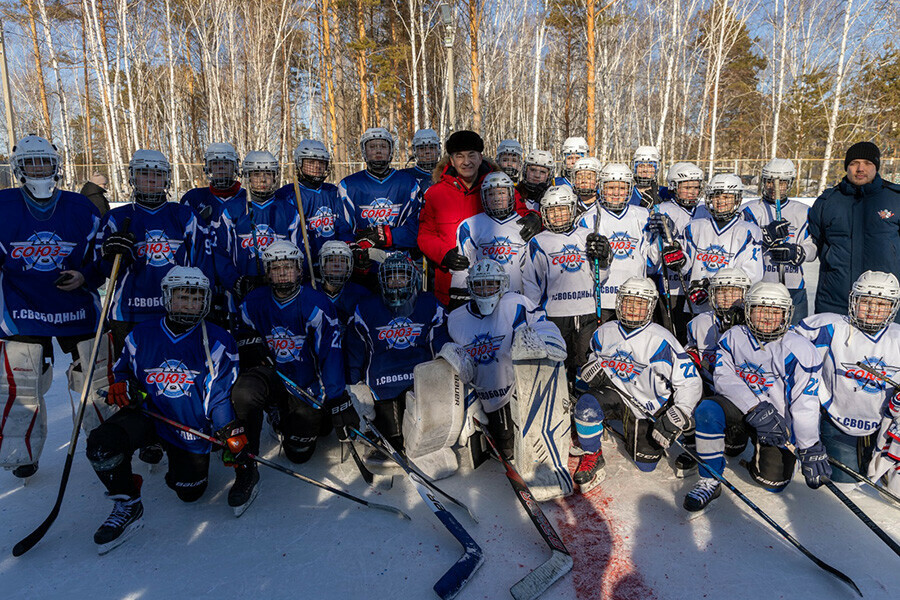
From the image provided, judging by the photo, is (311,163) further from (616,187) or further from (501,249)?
(616,187)

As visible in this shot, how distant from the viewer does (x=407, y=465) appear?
304cm

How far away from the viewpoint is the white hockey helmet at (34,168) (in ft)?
10.7

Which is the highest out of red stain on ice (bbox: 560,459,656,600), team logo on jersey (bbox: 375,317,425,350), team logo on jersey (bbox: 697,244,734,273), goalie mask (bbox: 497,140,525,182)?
goalie mask (bbox: 497,140,525,182)

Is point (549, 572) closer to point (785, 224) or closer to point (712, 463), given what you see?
point (712, 463)

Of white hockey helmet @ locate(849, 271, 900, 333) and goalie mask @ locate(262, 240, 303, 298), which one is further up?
goalie mask @ locate(262, 240, 303, 298)

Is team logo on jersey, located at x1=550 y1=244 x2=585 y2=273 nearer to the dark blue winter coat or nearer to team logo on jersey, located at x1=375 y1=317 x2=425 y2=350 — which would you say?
team logo on jersey, located at x1=375 y1=317 x2=425 y2=350

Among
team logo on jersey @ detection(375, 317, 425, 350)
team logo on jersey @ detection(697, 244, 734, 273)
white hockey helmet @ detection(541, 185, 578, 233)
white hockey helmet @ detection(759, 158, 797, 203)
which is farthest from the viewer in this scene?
white hockey helmet @ detection(759, 158, 797, 203)

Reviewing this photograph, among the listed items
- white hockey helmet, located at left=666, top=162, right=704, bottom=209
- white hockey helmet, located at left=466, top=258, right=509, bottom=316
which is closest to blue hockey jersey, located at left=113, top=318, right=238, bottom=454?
white hockey helmet, located at left=466, top=258, right=509, bottom=316

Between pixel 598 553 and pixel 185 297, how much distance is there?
2.44 metres

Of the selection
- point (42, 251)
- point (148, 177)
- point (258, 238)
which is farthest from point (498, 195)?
point (42, 251)

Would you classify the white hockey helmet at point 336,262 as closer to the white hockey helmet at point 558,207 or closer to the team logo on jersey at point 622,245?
the white hockey helmet at point 558,207

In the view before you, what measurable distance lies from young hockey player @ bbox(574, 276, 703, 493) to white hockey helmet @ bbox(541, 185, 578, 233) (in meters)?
0.71

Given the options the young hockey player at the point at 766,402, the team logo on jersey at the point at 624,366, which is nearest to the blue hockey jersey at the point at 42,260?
the team logo on jersey at the point at 624,366

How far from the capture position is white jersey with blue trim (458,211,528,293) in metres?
3.93
